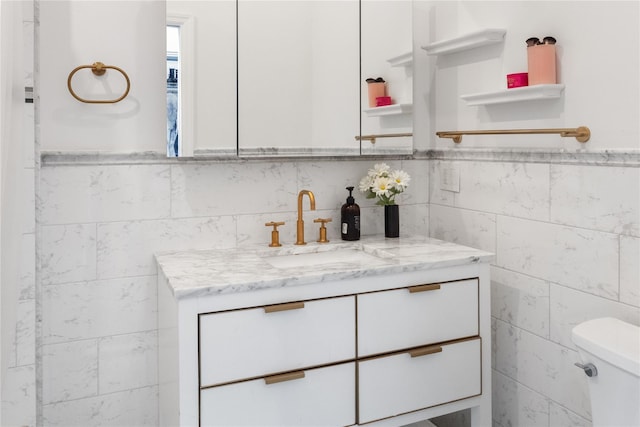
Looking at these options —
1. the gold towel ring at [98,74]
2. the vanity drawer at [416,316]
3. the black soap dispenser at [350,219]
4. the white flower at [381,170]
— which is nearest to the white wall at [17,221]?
the gold towel ring at [98,74]

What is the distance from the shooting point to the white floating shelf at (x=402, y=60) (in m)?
2.27

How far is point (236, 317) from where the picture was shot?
1587 millimetres

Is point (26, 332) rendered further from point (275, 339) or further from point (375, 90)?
point (375, 90)

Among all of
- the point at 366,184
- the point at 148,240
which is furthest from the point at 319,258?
the point at 148,240

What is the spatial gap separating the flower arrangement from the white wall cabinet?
17.8 inches

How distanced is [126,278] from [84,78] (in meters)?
0.72

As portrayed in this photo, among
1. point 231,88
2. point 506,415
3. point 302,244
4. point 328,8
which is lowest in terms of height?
point 506,415

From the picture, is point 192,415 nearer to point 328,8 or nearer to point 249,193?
point 249,193

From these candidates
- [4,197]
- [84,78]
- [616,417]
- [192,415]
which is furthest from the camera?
[84,78]

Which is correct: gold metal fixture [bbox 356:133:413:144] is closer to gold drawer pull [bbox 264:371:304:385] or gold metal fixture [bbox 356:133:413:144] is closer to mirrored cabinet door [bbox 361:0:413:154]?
mirrored cabinet door [bbox 361:0:413:154]

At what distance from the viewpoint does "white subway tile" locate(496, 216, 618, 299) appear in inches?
66.7

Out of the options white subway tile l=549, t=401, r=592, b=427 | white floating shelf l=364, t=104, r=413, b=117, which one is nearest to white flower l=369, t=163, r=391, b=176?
white floating shelf l=364, t=104, r=413, b=117

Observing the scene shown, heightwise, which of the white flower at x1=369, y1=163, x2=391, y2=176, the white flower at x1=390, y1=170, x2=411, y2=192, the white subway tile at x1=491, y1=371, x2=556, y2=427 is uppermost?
the white flower at x1=369, y1=163, x2=391, y2=176

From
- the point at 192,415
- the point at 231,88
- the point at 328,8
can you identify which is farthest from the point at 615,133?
the point at 192,415
